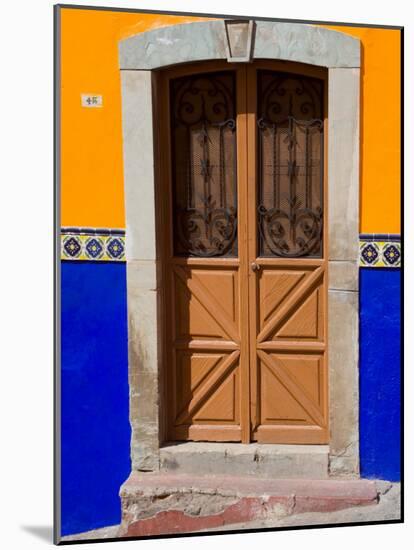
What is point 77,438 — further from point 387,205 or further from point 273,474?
point 387,205

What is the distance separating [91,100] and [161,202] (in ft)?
2.84

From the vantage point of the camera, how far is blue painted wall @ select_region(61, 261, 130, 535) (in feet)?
23.5

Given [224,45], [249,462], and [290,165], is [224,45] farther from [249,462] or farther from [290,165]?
[249,462]

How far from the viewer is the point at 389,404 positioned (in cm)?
741

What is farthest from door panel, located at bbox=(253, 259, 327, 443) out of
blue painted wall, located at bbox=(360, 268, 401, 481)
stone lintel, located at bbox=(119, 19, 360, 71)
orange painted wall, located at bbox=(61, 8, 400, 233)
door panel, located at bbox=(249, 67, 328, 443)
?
stone lintel, located at bbox=(119, 19, 360, 71)

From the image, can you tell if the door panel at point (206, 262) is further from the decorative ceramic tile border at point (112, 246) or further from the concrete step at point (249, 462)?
the decorative ceramic tile border at point (112, 246)

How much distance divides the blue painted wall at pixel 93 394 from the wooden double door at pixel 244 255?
1.38 ft

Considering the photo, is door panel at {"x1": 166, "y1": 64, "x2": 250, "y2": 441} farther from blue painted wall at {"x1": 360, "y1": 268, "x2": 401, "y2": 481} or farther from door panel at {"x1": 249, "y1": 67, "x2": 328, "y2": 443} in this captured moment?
blue painted wall at {"x1": 360, "y1": 268, "x2": 401, "y2": 481}

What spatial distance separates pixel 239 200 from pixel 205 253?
44 cm

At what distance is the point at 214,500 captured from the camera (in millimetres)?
7359

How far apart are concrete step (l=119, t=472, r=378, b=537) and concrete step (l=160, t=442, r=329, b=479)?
0.07 m

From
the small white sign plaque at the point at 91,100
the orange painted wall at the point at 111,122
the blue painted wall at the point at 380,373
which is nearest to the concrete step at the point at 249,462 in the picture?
the blue painted wall at the point at 380,373

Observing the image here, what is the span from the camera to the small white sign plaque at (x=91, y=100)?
706 cm

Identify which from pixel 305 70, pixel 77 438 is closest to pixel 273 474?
pixel 77 438
